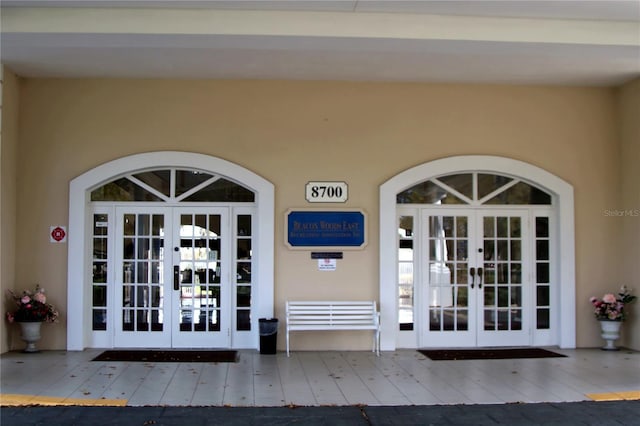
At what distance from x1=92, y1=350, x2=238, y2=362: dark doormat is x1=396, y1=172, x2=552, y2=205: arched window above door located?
3.29m

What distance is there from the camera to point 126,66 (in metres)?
8.61

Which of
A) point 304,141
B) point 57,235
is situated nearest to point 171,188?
point 57,235

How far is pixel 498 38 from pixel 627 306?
4.75 m

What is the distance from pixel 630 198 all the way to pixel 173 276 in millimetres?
6650

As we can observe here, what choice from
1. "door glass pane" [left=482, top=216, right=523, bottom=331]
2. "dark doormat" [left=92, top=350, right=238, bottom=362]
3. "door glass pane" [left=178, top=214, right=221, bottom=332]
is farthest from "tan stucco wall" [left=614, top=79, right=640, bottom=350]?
"door glass pane" [left=178, top=214, right=221, bottom=332]

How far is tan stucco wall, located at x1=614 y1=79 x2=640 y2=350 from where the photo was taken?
9305 mm

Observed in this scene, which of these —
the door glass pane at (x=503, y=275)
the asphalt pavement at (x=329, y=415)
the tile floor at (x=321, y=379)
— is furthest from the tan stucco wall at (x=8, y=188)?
the door glass pane at (x=503, y=275)

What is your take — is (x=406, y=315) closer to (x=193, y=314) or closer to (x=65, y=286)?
(x=193, y=314)

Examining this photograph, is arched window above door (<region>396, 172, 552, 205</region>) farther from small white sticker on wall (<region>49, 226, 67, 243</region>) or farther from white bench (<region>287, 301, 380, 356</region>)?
small white sticker on wall (<region>49, 226, 67, 243</region>)

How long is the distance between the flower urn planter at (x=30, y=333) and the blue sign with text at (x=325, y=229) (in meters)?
3.51

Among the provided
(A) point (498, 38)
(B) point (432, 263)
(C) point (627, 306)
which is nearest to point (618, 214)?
(C) point (627, 306)

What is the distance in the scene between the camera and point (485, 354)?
897 centimetres

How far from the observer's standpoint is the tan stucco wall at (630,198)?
366 inches

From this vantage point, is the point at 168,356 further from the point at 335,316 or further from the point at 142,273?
the point at 335,316
